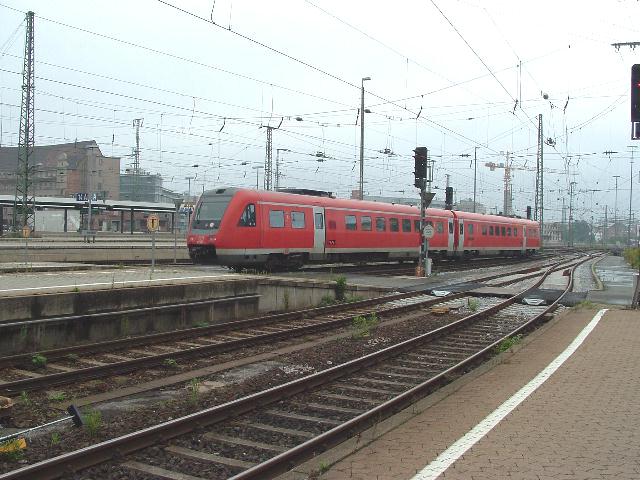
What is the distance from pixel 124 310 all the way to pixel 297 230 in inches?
435

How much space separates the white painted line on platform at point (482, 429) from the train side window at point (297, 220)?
13.4 metres

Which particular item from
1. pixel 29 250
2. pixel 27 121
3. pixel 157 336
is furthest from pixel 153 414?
pixel 27 121

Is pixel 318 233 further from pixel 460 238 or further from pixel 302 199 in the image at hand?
pixel 460 238

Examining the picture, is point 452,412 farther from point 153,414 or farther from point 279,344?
point 279,344

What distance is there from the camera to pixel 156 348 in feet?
34.0

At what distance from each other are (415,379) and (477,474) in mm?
4035

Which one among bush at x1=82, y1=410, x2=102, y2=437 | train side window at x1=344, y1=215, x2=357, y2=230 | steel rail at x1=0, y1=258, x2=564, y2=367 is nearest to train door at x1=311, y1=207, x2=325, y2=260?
train side window at x1=344, y1=215, x2=357, y2=230

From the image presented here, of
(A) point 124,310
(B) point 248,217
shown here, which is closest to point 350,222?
(B) point 248,217

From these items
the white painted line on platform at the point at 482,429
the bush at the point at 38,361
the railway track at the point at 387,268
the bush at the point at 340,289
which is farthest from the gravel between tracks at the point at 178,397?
the railway track at the point at 387,268

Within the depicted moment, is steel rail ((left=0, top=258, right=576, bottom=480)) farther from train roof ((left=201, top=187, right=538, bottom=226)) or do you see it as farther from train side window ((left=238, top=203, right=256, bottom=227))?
train roof ((left=201, top=187, right=538, bottom=226))

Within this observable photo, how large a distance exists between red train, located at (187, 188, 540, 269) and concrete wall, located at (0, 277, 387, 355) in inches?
164

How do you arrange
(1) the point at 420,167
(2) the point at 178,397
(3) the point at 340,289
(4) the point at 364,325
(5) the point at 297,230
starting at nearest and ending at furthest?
(2) the point at 178,397
(4) the point at 364,325
(3) the point at 340,289
(5) the point at 297,230
(1) the point at 420,167

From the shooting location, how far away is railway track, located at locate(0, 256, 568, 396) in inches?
319

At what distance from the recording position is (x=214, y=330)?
39.4 ft
